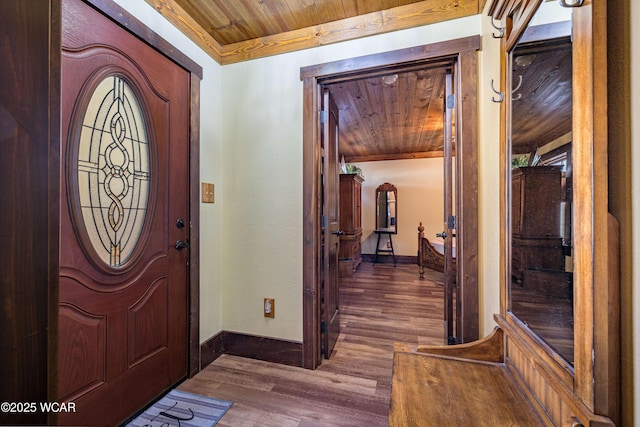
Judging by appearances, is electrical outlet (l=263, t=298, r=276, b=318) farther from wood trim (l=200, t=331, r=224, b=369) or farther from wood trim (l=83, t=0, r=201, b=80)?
wood trim (l=83, t=0, r=201, b=80)

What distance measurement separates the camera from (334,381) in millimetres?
1754

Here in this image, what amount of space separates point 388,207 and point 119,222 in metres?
5.43

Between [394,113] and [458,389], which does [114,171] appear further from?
[394,113]

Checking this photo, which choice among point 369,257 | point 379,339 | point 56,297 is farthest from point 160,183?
point 369,257

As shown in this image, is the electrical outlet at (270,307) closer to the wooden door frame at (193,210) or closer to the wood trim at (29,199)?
the wooden door frame at (193,210)

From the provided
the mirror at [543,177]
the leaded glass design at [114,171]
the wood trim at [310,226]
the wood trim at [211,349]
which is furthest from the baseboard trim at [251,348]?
the mirror at [543,177]

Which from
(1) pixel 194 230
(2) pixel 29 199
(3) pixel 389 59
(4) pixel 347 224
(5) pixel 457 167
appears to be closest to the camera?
(2) pixel 29 199

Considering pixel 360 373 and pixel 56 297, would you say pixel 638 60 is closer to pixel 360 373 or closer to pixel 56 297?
pixel 56 297

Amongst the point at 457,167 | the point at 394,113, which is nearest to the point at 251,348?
the point at 457,167

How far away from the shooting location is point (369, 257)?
6.24m

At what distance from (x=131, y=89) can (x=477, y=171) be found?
2.00m

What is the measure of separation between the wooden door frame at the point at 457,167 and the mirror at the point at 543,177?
58 centimetres

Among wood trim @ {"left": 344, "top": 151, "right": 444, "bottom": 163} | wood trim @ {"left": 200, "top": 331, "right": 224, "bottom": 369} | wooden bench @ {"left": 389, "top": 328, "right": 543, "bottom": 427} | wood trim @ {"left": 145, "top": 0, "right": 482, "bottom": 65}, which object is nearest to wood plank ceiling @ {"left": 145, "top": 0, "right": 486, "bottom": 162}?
wood trim @ {"left": 145, "top": 0, "right": 482, "bottom": 65}

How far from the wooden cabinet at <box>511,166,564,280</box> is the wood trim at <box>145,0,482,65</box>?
1282 millimetres
